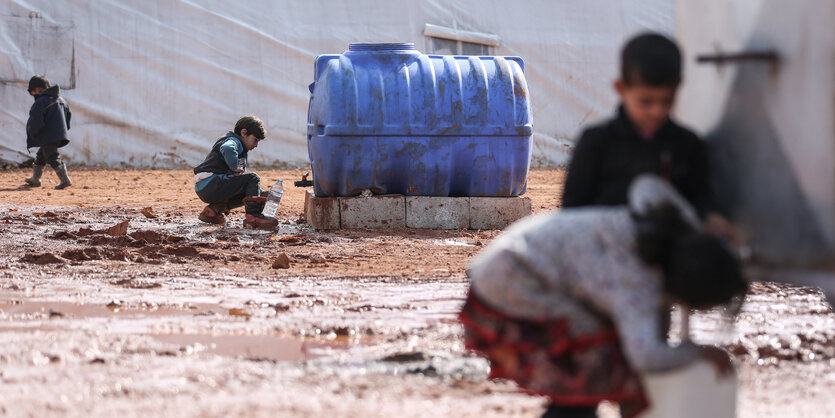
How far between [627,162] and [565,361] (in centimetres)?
49

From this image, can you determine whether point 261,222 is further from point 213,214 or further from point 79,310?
point 79,310

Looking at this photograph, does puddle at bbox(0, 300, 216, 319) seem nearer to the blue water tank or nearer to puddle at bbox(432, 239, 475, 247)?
puddle at bbox(432, 239, 475, 247)

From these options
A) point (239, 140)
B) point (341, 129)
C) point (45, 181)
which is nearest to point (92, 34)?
point (45, 181)

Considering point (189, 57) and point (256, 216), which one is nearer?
point (256, 216)

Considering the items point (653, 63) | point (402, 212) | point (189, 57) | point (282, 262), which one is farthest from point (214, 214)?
point (189, 57)

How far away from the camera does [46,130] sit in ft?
41.3

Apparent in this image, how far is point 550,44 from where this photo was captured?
17359 mm

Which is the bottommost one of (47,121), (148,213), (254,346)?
(254,346)

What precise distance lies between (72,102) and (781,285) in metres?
13.1

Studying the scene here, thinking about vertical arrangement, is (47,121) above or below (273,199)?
above

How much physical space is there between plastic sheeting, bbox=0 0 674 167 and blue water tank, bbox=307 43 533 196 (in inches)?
329

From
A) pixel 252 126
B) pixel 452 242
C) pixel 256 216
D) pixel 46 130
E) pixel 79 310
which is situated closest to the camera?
pixel 79 310

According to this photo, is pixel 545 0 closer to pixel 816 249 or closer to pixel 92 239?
pixel 92 239

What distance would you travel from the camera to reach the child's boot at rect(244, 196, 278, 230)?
837cm
